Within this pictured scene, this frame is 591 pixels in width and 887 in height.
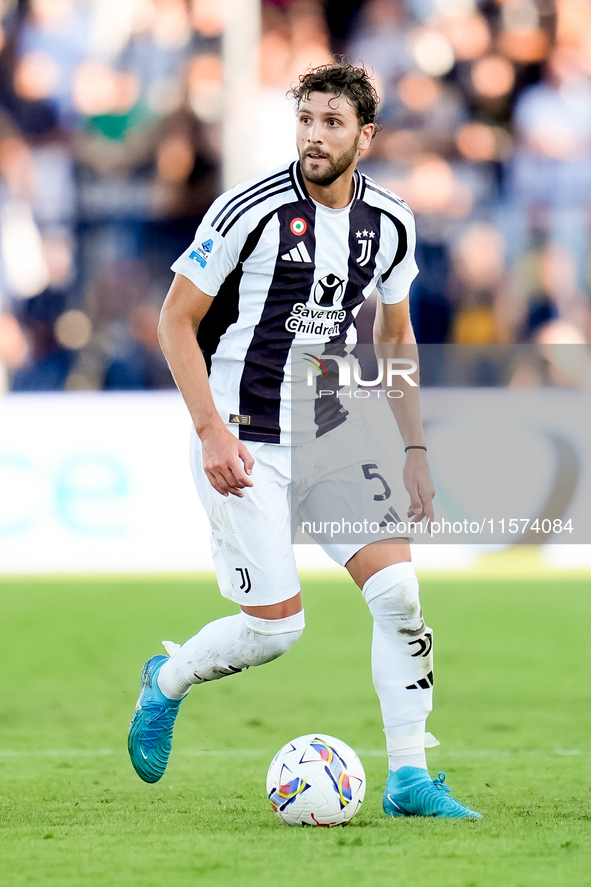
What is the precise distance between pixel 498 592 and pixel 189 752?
391 centimetres

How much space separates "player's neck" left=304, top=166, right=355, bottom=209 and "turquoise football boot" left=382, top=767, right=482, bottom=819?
1.76 meters

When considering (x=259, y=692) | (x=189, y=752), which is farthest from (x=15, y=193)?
(x=189, y=752)

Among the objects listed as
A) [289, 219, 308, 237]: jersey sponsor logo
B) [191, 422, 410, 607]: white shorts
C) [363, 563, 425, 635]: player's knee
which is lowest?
[363, 563, 425, 635]: player's knee

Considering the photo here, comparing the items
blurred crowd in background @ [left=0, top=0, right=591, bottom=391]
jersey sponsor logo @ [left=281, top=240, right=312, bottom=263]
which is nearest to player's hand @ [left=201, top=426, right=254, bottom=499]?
jersey sponsor logo @ [left=281, top=240, right=312, bottom=263]

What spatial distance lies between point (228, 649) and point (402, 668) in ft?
1.85

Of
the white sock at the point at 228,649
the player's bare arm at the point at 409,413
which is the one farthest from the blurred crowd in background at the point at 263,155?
the white sock at the point at 228,649

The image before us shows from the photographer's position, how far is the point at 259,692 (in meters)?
6.18

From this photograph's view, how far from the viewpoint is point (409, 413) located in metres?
4.29

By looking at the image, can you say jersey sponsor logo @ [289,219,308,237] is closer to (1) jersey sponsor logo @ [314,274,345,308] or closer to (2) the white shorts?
(1) jersey sponsor logo @ [314,274,345,308]

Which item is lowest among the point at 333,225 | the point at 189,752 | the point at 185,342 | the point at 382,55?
the point at 189,752

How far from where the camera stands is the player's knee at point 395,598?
12.8 ft

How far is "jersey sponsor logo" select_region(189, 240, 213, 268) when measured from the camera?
3.88 m

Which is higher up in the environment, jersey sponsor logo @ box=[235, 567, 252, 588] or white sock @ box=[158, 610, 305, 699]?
jersey sponsor logo @ box=[235, 567, 252, 588]

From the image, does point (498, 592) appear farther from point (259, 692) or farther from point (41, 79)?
point (41, 79)
